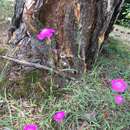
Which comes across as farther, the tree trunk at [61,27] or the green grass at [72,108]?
the tree trunk at [61,27]

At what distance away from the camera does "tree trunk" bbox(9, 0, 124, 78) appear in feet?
7.73

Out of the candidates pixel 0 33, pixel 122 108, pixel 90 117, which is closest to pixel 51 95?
pixel 90 117

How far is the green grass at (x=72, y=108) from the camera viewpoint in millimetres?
2150

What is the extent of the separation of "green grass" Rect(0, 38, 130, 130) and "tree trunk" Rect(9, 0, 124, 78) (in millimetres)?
143

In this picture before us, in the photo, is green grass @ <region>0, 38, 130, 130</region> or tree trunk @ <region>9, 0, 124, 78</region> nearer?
green grass @ <region>0, 38, 130, 130</region>

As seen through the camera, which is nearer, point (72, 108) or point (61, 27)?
point (72, 108)

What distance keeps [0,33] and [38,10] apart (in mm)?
855

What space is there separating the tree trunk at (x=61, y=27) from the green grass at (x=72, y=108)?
0.14m

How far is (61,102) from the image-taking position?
7.35ft

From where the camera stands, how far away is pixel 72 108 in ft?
7.21

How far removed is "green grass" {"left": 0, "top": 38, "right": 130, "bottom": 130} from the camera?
215 centimetres

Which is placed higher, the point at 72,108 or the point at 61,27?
the point at 61,27

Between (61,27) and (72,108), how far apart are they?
0.57 metres

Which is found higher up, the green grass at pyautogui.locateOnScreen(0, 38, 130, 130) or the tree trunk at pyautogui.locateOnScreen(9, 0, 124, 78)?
the tree trunk at pyautogui.locateOnScreen(9, 0, 124, 78)
